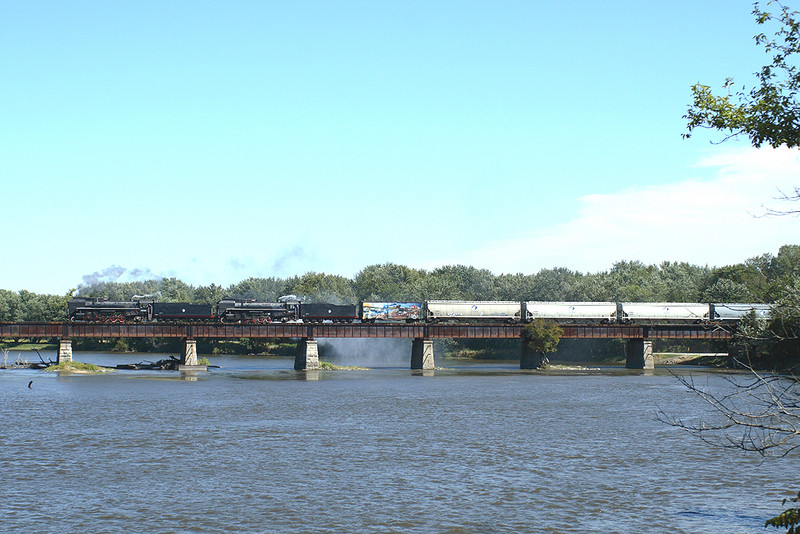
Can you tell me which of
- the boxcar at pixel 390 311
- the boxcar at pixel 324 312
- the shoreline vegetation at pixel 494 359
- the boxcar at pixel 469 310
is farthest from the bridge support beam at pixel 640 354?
the boxcar at pixel 324 312

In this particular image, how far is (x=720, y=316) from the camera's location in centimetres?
10625

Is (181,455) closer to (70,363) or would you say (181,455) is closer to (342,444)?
(342,444)

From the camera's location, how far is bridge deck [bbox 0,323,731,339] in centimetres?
9469

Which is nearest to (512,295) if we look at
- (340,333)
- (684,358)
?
(684,358)

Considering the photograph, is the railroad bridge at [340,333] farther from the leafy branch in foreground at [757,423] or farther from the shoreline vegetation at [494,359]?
the leafy branch in foreground at [757,423]

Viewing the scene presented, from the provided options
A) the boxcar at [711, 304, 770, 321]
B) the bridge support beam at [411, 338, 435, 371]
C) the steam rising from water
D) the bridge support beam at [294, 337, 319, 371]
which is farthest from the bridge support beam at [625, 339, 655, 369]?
the steam rising from water

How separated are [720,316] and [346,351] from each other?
65366 mm

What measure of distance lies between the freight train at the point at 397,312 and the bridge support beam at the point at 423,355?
355 centimetres

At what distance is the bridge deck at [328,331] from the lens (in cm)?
9469

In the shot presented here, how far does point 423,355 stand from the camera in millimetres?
105062

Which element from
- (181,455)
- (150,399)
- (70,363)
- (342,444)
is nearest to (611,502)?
(342,444)

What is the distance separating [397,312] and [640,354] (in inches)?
1321

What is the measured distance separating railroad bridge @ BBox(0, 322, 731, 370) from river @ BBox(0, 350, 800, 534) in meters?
34.7

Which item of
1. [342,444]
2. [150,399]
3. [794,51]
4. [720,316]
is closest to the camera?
[794,51]
